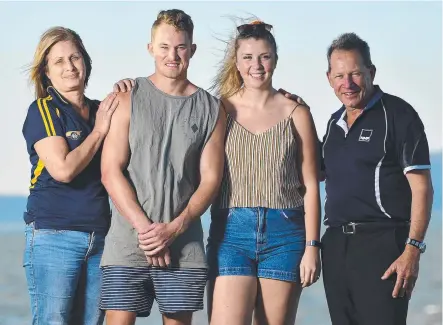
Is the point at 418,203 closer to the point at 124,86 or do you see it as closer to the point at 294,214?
the point at 294,214

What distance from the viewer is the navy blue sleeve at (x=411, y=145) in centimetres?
432

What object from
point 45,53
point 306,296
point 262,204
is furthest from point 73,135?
point 306,296

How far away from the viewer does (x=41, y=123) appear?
445 centimetres

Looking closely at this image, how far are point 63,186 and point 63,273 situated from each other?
0.38 m

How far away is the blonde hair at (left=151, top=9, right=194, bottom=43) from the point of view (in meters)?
4.43

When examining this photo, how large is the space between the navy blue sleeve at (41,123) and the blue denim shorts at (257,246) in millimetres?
832

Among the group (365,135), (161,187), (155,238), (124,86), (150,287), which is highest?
(124,86)

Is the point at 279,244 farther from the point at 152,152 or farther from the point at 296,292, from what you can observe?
the point at 152,152

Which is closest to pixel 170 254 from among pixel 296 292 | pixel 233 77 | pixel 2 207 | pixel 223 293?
pixel 223 293

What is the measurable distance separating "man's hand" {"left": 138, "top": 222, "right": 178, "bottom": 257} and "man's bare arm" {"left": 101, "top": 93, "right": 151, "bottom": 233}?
1.1 inches

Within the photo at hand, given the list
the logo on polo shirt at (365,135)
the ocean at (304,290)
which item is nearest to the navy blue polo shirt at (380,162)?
the logo on polo shirt at (365,135)

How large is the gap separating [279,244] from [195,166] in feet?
1.63

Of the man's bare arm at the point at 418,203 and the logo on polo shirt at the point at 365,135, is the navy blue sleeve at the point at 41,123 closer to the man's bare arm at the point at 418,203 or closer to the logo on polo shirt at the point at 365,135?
the logo on polo shirt at the point at 365,135

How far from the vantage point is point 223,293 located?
4.39 meters
